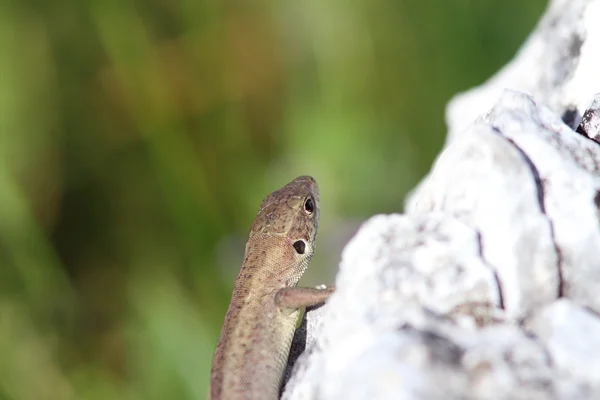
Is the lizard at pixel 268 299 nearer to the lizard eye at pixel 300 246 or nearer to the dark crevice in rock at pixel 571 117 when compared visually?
the lizard eye at pixel 300 246

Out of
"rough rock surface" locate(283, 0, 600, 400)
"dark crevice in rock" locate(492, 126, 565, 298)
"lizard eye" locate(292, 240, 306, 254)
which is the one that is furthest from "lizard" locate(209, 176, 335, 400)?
"dark crevice in rock" locate(492, 126, 565, 298)

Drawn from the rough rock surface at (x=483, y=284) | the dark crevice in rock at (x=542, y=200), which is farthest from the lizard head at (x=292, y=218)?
the dark crevice in rock at (x=542, y=200)

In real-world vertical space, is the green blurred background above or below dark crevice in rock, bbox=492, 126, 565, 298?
above

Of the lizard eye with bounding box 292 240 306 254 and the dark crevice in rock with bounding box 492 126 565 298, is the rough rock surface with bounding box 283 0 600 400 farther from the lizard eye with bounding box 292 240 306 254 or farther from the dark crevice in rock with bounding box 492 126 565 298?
the lizard eye with bounding box 292 240 306 254

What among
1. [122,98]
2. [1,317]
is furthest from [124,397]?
[122,98]

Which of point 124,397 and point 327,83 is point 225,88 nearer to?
point 327,83

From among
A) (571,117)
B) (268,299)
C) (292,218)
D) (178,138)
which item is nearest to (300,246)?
(292,218)
